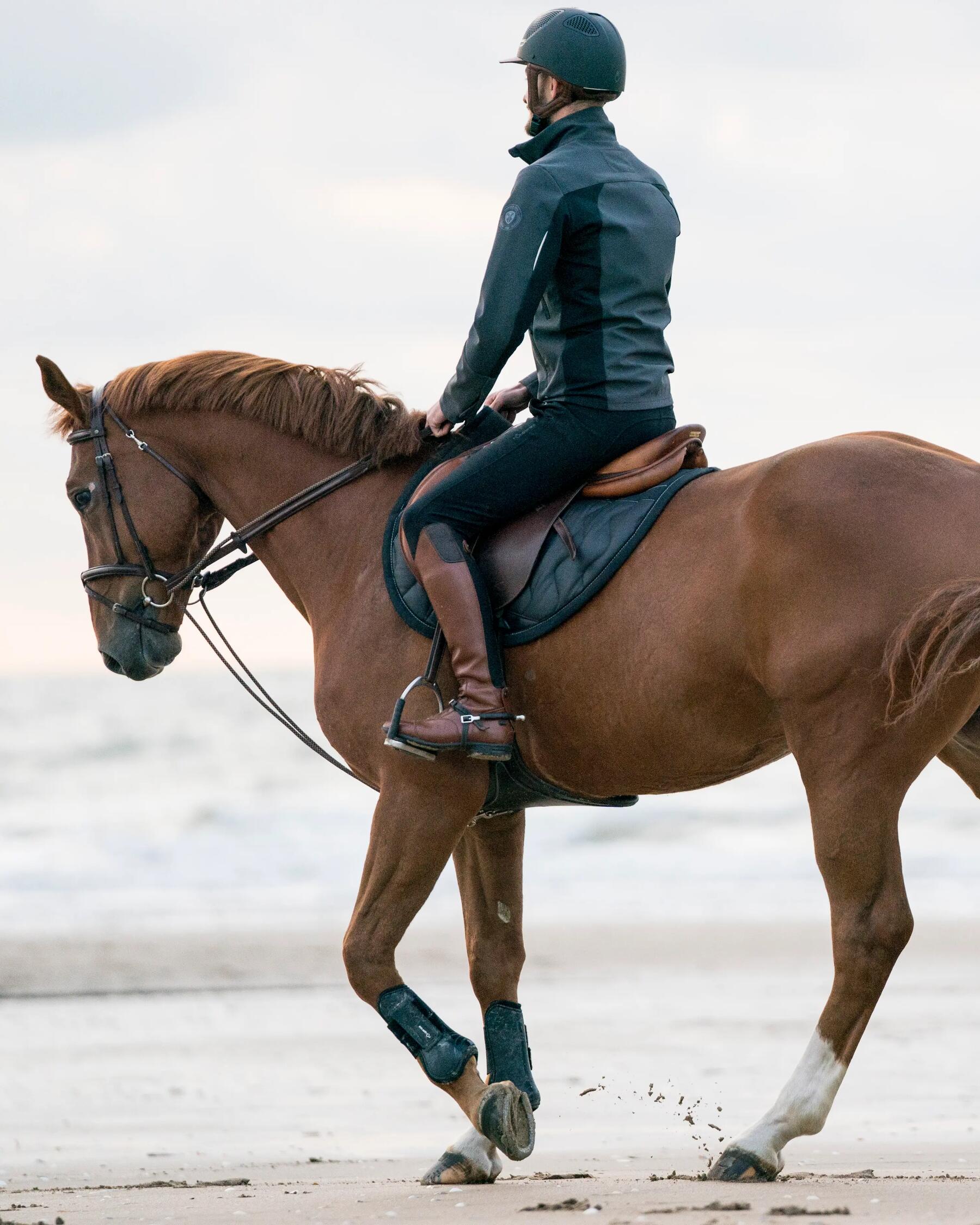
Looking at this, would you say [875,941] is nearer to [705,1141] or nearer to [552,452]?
[552,452]

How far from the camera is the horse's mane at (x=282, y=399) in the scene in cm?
543

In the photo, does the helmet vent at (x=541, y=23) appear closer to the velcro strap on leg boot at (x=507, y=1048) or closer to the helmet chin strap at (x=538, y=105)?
the helmet chin strap at (x=538, y=105)

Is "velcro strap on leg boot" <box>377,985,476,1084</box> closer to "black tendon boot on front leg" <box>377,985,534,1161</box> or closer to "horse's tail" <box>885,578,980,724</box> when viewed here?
"black tendon boot on front leg" <box>377,985,534,1161</box>

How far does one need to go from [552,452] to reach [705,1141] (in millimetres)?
3425

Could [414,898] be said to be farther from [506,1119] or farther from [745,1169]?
[745,1169]

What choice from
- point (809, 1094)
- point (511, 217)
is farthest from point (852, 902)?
point (511, 217)

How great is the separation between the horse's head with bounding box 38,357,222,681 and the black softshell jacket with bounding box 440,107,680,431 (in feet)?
3.81

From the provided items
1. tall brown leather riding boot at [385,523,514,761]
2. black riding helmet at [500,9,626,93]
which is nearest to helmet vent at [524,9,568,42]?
black riding helmet at [500,9,626,93]

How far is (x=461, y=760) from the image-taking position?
4.88 m

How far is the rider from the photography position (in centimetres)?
476

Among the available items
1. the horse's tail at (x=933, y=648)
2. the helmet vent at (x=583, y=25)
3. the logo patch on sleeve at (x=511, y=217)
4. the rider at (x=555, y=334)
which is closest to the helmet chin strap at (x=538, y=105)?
the rider at (x=555, y=334)

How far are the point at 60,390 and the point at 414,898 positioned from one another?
218cm

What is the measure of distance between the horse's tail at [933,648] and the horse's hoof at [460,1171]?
2.09 metres

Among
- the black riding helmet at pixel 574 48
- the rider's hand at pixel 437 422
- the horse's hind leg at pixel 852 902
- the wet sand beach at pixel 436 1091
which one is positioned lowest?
the wet sand beach at pixel 436 1091
